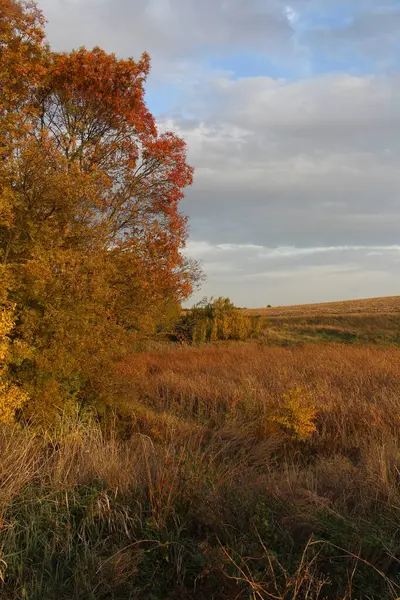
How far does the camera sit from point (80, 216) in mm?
10547

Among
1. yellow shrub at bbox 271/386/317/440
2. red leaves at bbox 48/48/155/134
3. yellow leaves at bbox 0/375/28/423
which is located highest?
red leaves at bbox 48/48/155/134

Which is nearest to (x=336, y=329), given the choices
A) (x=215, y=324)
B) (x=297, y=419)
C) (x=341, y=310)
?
(x=215, y=324)

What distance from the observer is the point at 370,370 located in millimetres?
14148

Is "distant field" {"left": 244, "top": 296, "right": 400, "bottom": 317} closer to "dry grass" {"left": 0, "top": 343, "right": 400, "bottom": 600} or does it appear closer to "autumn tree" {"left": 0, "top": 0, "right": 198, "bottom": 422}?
"autumn tree" {"left": 0, "top": 0, "right": 198, "bottom": 422}

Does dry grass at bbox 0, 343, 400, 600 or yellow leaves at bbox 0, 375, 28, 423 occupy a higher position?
yellow leaves at bbox 0, 375, 28, 423

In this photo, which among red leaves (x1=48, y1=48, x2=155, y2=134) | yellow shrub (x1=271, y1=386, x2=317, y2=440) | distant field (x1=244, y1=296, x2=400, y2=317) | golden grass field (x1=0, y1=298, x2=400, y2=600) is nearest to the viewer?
golden grass field (x1=0, y1=298, x2=400, y2=600)

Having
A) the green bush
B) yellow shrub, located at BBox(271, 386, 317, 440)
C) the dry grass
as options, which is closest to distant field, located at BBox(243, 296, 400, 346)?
the green bush

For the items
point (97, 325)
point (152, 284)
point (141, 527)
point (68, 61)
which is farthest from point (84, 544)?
point (68, 61)

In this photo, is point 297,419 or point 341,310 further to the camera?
point 341,310

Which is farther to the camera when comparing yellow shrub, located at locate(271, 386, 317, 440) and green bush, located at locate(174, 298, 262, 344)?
green bush, located at locate(174, 298, 262, 344)

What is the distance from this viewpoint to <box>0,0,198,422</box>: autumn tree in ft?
27.2

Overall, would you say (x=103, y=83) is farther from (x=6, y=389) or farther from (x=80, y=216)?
(x=6, y=389)

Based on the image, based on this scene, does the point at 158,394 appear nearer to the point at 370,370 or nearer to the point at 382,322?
the point at 370,370

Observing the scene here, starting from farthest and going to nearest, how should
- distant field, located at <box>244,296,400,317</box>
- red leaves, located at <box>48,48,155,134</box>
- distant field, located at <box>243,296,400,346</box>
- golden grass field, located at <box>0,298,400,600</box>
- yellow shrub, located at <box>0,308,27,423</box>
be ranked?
1. distant field, located at <box>244,296,400,317</box>
2. distant field, located at <box>243,296,400,346</box>
3. red leaves, located at <box>48,48,155,134</box>
4. yellow shrub, located at <box>0,308,27,423</box>
5. golden grass field, located at <box>0,298,400,600</box>
